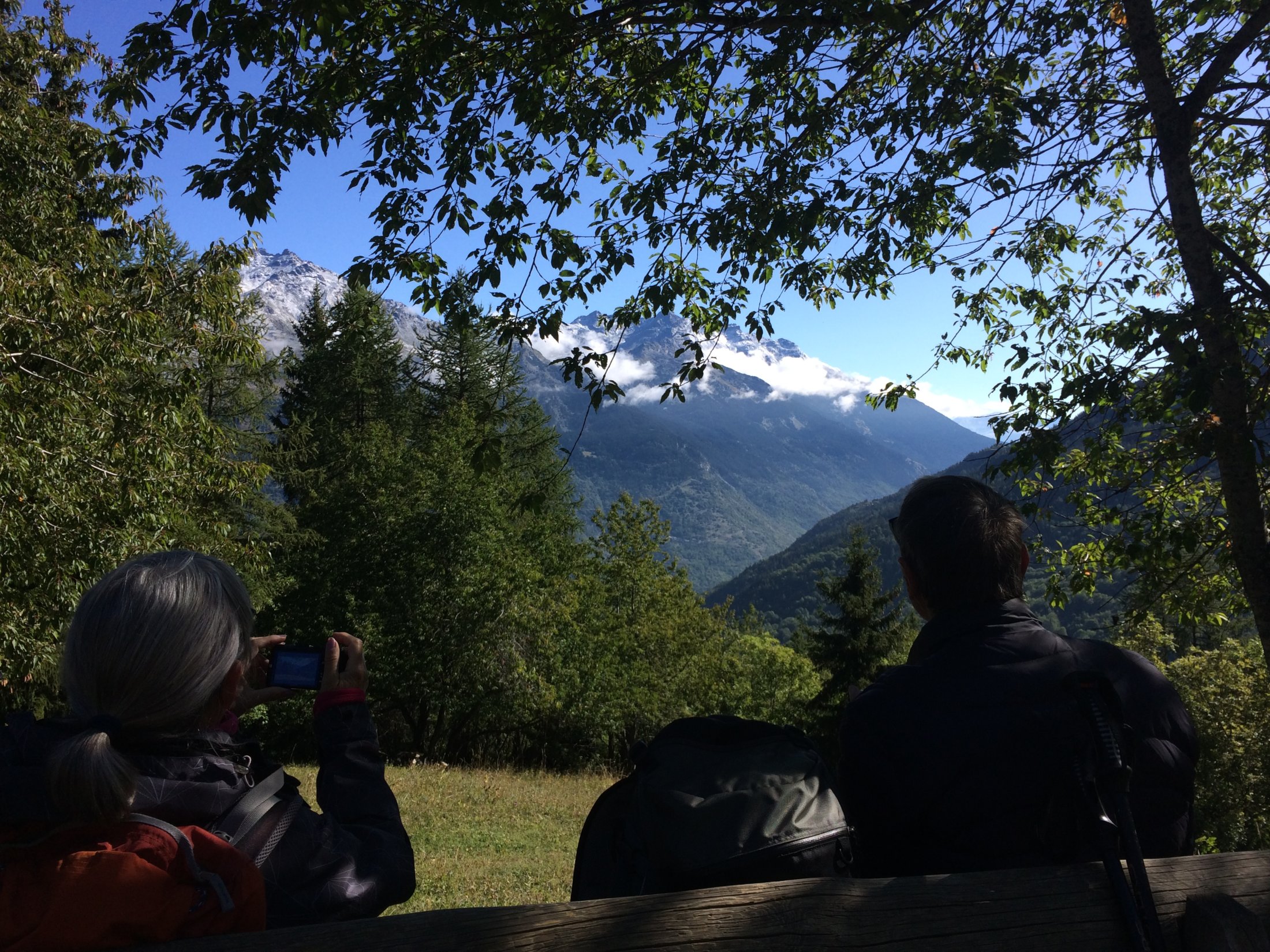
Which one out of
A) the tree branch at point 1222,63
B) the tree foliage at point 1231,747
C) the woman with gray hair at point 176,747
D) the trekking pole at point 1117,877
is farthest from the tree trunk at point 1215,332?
the tree foliage at point 1231,747

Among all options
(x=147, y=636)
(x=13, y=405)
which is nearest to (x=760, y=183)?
(x=147, y=636)

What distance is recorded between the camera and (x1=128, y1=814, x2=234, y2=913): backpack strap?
4.61 feet

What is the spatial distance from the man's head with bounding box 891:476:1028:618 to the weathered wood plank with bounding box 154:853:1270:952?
0.67 metres

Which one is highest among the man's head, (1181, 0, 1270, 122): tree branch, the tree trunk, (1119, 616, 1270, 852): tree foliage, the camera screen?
(1181, 0, 1270, 122): tree branch

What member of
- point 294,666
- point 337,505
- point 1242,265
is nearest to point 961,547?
point 294,666

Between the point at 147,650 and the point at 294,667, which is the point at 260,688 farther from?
the point at 147,650

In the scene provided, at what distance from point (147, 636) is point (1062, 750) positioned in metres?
1.82

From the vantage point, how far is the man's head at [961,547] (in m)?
2.18

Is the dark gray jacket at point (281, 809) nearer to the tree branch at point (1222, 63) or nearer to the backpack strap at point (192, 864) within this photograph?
the backpack strap at point (192, 864)

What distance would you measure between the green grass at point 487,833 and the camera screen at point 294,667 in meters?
3.35

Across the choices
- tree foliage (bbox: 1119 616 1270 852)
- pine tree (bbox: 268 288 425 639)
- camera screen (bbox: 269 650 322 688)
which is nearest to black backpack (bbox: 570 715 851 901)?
camera screen (bbox: 269 650 322 688)

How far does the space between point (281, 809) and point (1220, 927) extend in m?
1.77

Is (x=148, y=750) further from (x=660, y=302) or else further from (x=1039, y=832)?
(x=660, y=302)

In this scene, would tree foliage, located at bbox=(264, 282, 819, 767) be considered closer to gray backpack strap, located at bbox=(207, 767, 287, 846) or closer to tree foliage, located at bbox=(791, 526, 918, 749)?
tree foliage, located at bbox=(791, 526, 918, 749)
